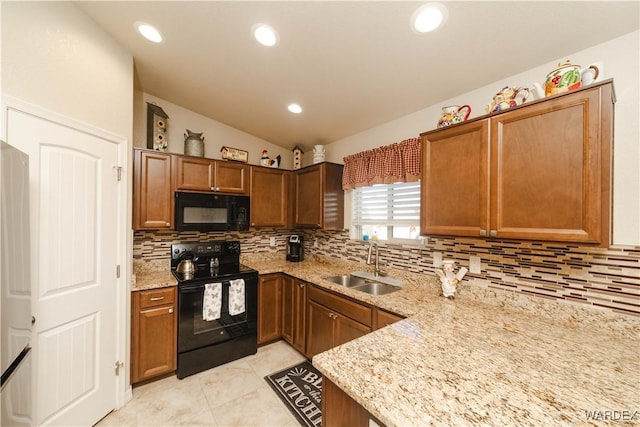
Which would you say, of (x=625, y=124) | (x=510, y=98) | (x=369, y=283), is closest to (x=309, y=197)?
(x=369, y=283)

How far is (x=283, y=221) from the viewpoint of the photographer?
3092mm

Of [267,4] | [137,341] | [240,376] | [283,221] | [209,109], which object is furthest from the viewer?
[283,221]

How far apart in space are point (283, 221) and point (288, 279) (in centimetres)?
76

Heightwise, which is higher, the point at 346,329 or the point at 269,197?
the point at 269,197

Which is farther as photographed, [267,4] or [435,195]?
[435,195]

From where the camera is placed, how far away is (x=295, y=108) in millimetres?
2406

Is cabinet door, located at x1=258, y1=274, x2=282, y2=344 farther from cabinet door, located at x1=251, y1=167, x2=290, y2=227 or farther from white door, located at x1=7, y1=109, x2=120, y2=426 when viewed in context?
white door, located at x1=7, y1=109, x2=120, y2=426

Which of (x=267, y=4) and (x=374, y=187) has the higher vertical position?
(x=267, y=4)

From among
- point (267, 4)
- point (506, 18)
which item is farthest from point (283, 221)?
point (506, 18)

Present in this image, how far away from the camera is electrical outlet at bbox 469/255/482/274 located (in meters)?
1.75

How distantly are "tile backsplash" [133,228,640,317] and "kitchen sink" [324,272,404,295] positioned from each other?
0.21m

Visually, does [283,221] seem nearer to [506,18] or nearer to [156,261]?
[156,261]

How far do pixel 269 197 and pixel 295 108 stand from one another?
1080 millimetres

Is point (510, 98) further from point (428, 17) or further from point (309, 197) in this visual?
point (309, 197)
